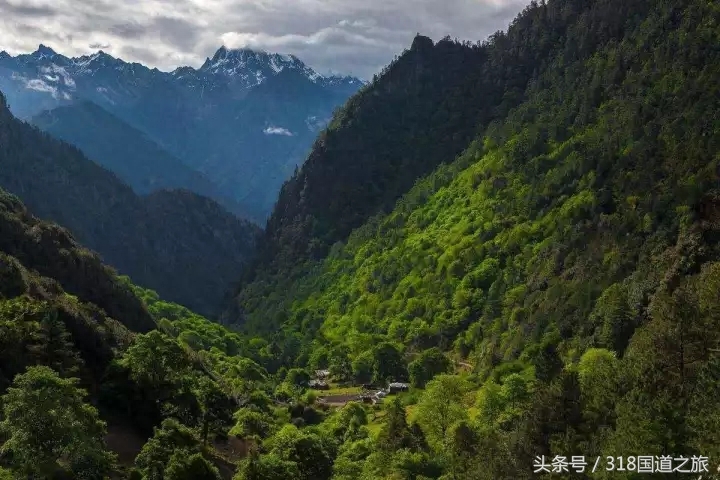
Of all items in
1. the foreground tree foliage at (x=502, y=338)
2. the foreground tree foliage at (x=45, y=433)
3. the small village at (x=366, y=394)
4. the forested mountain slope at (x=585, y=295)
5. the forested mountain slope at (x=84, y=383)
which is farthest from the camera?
the small village at (x=366, y=394)

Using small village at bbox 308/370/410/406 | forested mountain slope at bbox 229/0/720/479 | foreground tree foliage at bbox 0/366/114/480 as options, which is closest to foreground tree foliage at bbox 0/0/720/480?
foreground tree foliage at bbox 0/366/114/480

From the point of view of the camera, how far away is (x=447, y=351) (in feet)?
524

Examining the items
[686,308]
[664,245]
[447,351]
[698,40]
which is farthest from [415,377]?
[698,40]

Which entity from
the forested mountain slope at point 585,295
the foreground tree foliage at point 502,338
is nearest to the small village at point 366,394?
the foreground tree foliage at point 502,338

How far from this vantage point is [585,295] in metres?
124

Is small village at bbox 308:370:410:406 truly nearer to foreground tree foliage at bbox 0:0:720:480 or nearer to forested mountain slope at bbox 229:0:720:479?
foreground tree foliage at bbox 0:0:720:480

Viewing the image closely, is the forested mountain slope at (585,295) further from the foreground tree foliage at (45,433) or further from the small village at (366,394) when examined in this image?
the foreground tree foliage at (45,433)

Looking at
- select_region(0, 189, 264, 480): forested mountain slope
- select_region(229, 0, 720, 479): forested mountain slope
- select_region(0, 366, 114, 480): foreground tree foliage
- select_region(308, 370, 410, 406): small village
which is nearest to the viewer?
select_region(0, 366, 114, 480): foreground tree foliage

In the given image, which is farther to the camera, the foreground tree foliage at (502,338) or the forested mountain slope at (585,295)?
the forested mountain slope at (585,295)

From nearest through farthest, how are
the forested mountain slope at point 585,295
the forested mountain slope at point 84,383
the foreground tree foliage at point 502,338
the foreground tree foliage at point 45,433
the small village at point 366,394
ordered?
the foreground tree foliage at point 45,433 < the forested mountain slope at point 84,383 < the foreground tree foliage at point 502,338 < the forested mountain slope at point 585,295 < the small village at point 366,394

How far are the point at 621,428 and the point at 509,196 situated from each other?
456 ft

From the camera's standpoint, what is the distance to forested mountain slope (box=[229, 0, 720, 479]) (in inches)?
2244

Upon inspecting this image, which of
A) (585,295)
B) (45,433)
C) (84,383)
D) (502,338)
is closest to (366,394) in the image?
(502,338)

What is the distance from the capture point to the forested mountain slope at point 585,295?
187 ft
